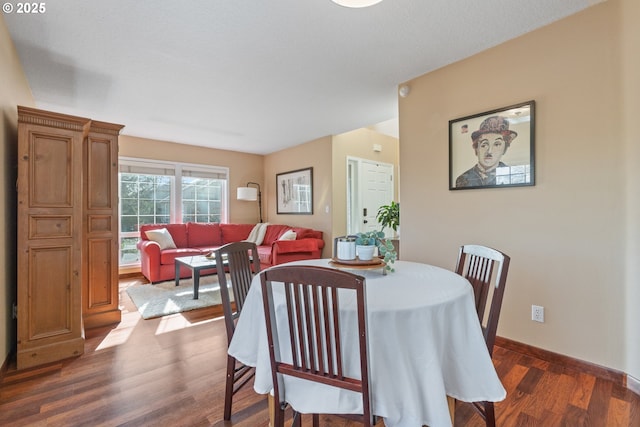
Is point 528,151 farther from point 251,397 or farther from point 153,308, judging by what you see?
point 153,308

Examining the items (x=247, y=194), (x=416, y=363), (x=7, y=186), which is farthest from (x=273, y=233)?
(x=416, y=363)

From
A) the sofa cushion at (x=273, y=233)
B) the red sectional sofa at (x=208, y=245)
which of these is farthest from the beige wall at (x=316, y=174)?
the sofa cushion at (x=273, y=233)

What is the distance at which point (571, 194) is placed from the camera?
2049 millimetres

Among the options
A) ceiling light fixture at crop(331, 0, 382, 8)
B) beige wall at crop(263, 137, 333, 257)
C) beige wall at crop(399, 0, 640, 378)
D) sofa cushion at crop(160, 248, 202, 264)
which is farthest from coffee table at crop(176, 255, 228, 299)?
ceiling light fixture at crop(331, 0, 382, 8)

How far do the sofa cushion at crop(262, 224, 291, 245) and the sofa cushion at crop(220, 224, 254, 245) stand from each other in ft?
1.79

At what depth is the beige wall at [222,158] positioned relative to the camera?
205 inches

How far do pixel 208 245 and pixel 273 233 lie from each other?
1.21 m

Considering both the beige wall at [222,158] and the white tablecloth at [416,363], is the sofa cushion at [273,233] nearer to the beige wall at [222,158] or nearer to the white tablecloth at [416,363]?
the beige wall at [222,158]

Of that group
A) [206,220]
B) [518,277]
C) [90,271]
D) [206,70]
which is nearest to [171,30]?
[206,70]

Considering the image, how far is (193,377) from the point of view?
2.00 meters

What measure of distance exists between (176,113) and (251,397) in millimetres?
3523

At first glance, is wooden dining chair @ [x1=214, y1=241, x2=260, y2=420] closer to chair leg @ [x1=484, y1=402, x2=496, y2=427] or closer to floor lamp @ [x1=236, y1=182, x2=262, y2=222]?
chair leg @ [x1=484, y1=402, x2=496, y2=427]

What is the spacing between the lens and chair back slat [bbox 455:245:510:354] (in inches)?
55.6

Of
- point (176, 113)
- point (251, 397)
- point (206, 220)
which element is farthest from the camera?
point (206, 220)
